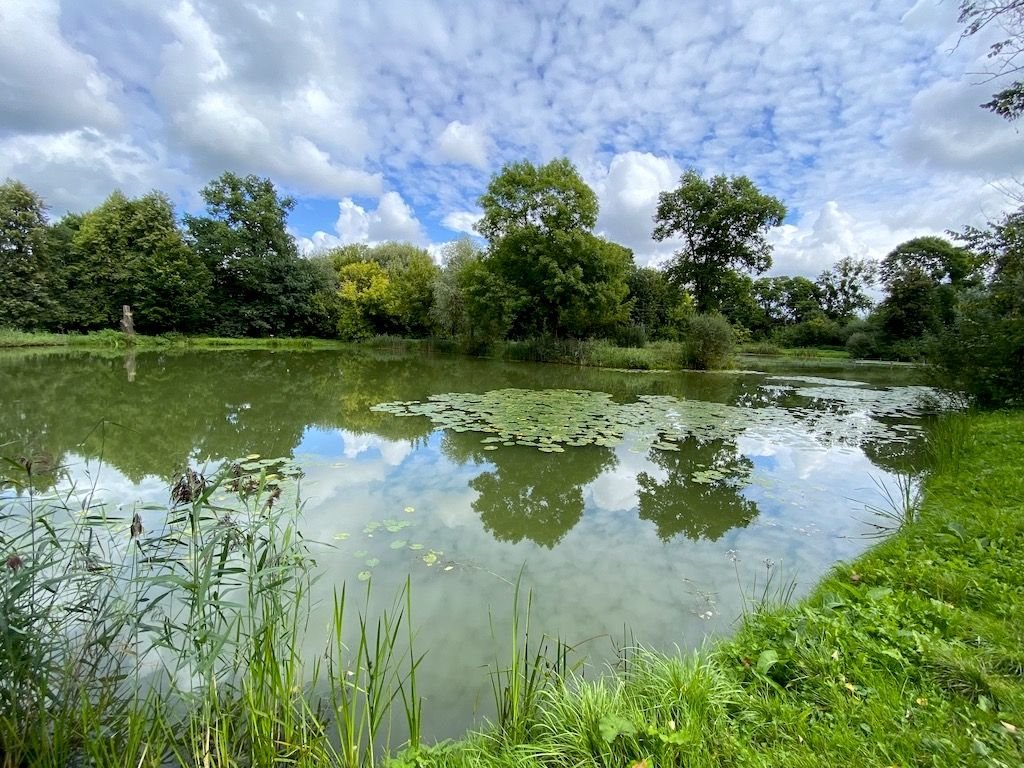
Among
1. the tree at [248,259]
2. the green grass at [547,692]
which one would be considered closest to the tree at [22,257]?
the tree at [248,259]

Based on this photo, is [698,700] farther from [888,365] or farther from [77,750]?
[888,365]

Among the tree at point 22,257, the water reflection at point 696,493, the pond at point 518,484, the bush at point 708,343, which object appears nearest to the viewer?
the pond at point 518,484

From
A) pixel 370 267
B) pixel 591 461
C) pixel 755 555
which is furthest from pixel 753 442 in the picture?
pixel 370 267

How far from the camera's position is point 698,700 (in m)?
1.69

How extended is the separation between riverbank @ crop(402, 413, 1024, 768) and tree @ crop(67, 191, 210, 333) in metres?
30.8

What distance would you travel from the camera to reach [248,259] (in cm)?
2864

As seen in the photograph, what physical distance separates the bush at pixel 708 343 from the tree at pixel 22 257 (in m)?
30.1

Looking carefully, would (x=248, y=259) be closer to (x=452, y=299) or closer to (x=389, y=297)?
(x=389, y=297)

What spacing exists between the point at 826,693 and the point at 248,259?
110 ft

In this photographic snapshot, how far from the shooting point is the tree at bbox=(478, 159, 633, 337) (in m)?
20.0

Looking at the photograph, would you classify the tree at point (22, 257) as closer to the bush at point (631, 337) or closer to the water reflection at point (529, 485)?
the water reflection at point (529, 485)

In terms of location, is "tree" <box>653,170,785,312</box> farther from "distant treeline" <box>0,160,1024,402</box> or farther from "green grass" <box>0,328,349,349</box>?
"green grass" <box>0,328,349,349</box>

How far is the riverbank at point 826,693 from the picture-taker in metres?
1.46

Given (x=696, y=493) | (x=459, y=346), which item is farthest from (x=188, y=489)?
(x=459, y=346)
